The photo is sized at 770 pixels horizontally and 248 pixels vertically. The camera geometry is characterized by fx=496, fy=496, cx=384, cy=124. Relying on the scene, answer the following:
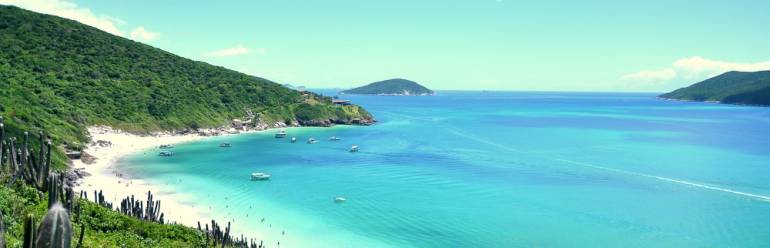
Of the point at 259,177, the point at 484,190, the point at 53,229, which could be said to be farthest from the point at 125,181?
the point at 53,229

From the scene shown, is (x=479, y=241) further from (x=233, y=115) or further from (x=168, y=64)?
(x=168, y=64)

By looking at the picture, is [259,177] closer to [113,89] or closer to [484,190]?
[484,190]

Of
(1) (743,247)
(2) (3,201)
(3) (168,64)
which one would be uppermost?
(3) (168,64)

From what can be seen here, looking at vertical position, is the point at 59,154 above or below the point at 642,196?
above

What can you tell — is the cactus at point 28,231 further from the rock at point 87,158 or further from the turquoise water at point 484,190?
the rock at point 87,158

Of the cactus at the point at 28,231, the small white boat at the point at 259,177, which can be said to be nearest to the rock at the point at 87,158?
the small white boat at the point at 259,177

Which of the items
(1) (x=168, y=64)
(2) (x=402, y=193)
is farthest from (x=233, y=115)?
(2) (x=402, y=193)

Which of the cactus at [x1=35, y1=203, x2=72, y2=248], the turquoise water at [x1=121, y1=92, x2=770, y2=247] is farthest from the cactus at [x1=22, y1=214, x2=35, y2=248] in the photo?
the turquoise water at [x1=121, y1=92, x2=770, y2=247]
